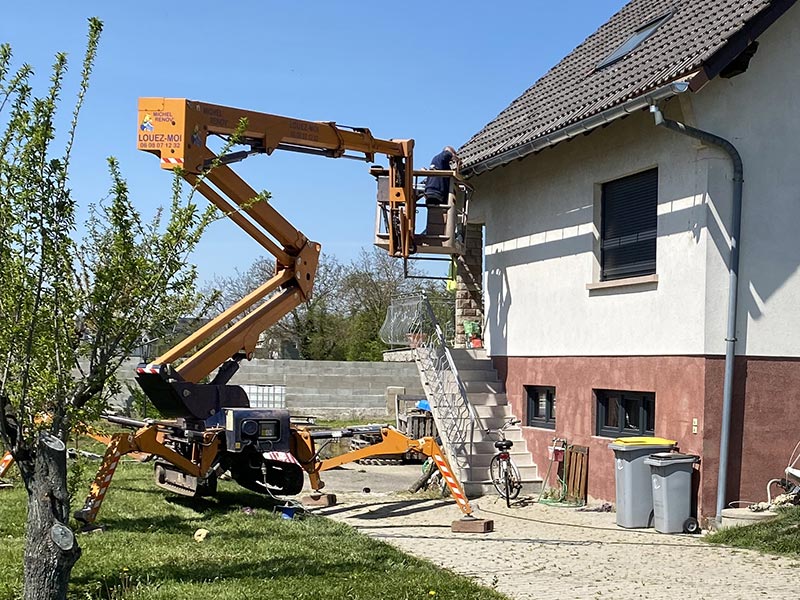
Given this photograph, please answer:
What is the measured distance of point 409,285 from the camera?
149ft

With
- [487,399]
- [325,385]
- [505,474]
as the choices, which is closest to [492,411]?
[487,399]

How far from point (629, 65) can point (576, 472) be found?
6014mm

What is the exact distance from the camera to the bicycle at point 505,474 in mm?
14273

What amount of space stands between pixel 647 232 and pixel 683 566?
209 inches

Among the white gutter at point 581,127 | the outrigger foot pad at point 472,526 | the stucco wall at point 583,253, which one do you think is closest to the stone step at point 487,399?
the stucco wall at point 583,253

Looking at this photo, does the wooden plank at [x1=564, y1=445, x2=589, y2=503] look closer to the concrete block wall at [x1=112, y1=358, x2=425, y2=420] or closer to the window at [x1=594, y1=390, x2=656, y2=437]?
the window at [x1=594, y1=390, x2=656, y2=437]

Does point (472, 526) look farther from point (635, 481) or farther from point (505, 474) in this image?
point (505, 474)

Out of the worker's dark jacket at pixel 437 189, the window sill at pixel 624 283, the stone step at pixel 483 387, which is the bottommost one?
the stone step at pixel 483 387

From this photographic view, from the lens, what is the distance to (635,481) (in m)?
12.4

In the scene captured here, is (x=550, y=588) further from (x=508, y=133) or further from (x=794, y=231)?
(x=508, y=133)

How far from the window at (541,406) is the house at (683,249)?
8 cm

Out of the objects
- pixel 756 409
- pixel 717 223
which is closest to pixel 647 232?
pixel 717 223

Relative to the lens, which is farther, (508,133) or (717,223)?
(508,133)

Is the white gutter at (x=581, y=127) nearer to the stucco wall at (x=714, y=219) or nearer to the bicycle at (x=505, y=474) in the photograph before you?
the stucco wall at (x=714, y=219)
